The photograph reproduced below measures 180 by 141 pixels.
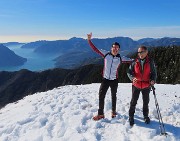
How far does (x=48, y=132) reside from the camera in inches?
451

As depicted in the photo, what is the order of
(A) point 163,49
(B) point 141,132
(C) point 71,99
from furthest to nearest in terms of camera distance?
(A) point 163,49 < (C) point 71,99 < (B) point 141,132

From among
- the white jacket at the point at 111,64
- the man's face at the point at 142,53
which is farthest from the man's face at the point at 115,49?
the man's face at the point at 142,53

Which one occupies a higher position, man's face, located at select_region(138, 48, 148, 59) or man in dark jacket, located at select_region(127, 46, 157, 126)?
man's face, located at select_region(138, 48, 148, 59)

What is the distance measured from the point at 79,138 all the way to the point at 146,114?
2963 millimetres

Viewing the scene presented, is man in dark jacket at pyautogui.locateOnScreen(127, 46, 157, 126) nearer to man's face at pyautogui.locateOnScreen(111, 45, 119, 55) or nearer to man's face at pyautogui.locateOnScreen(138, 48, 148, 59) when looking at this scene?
man's face at pyautogui.locateOnScreen(138, 48, 148, 59)

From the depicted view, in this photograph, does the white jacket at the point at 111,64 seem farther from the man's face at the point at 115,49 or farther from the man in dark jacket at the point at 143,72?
the man in dark jacket at the point at 143,72

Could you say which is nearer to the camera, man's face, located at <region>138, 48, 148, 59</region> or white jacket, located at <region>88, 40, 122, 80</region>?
man's face, located at <region>138, 48, 148, 59</region>

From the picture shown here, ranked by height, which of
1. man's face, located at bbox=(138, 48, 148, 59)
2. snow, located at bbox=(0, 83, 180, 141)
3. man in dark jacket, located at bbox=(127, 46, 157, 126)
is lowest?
snow, located at bbox=(0, 83, 180, 141)

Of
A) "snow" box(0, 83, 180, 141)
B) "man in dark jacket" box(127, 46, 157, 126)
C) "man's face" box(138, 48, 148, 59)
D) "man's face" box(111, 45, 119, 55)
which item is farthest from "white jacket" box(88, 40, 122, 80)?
"snow" box(0, 83, 180, 141)

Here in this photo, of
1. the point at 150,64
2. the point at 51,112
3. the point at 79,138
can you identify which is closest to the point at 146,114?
the point at 150,64

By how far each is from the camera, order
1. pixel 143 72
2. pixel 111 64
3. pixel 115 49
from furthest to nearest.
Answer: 1. pixel 111 64
2. pixel 115 49
3. pixel 143 72

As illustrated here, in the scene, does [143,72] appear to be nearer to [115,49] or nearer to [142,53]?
[142,53]

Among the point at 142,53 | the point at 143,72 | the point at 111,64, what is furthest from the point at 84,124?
the point at 142,53

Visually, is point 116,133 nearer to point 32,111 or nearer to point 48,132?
point 48,132
